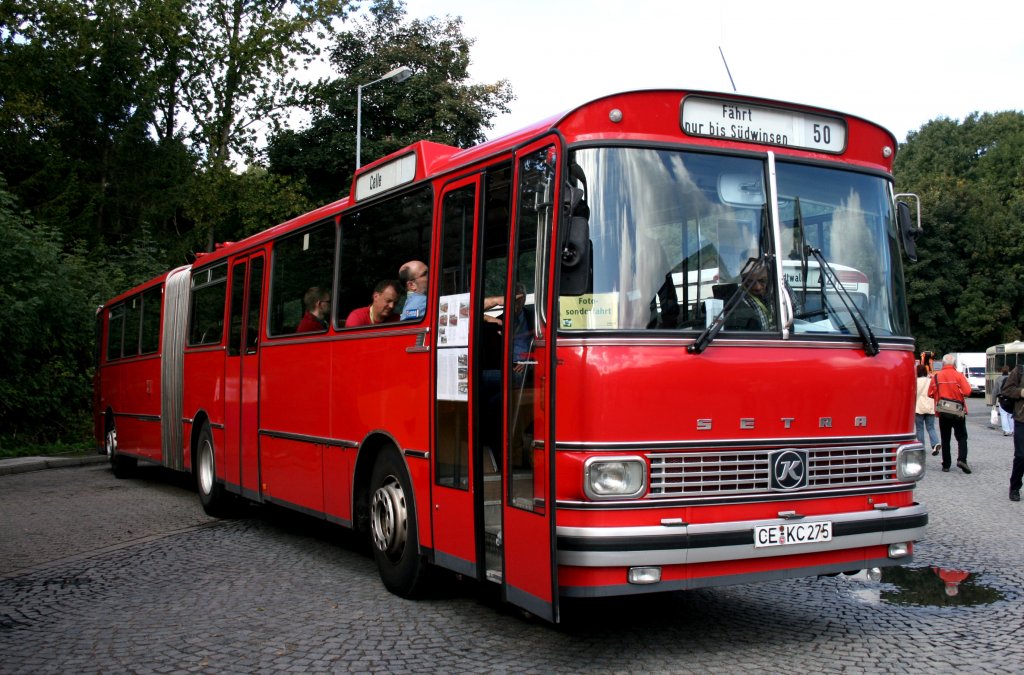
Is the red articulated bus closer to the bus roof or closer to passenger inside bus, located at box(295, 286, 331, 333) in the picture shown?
the bus roof

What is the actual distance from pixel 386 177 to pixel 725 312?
11.5ft

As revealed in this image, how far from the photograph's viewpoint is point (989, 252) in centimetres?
6103

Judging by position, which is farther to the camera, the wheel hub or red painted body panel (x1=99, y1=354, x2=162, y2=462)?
red painted body panel (x1=99, y1=354, x2=162, y2=462)

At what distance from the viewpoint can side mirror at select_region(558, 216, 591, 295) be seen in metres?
5.45

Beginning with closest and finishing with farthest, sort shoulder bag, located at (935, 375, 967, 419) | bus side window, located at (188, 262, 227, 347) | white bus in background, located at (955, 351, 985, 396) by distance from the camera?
1. bus side window, located at (188, 262, 227, 347)
2. shoulder bag, located at (935, 375, 967, 419)
3. white bus in background, located at (955, 351, 985, 396)

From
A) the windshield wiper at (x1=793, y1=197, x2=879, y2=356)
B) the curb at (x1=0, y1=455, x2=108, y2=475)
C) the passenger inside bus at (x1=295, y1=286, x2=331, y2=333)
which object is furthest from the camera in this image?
the curb at (x1=0, y1=455, x2=108, y2=475)

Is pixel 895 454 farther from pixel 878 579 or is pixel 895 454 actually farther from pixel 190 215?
pixel 190 215

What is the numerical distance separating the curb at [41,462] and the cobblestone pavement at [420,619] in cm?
902

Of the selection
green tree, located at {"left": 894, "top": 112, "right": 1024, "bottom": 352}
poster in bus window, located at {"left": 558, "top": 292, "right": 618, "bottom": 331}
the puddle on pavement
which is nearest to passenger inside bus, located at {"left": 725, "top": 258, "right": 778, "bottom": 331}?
Result: poster in bus window, located at {"left": 558, "top": 292, "right": 618, "bottom": 331}

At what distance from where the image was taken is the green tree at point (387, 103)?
Answer: 121 feet

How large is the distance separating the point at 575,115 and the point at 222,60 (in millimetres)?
30308

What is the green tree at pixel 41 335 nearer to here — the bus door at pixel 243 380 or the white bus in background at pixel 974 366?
the bus door at pixel 243 380

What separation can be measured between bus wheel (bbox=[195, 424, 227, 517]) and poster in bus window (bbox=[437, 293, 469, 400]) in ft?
19.3

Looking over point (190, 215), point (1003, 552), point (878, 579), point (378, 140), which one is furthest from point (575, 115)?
point (378, 140)
